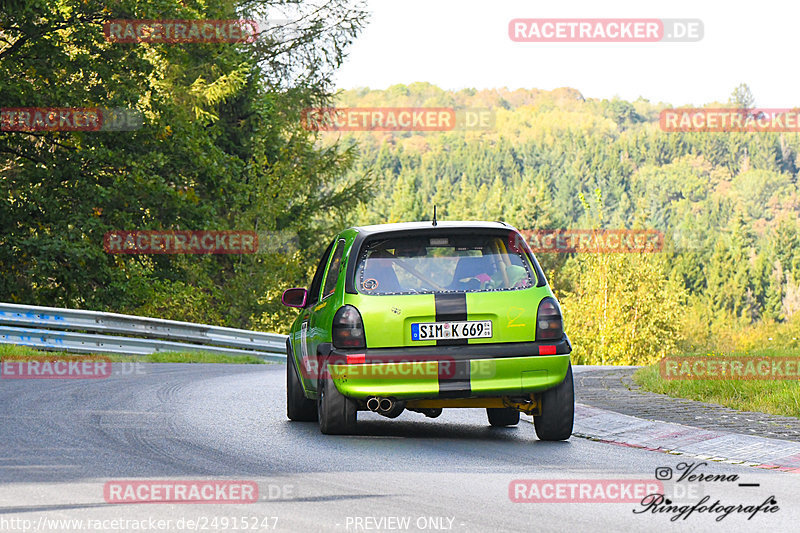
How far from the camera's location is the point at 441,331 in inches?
351

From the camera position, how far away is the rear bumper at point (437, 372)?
8.87 metres

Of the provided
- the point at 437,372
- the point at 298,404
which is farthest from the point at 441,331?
the point at 298,404

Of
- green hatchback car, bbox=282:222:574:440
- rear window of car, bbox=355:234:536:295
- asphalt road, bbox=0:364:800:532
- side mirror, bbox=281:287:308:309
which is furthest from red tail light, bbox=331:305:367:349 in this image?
side mirror, bbox=281:287:308:309

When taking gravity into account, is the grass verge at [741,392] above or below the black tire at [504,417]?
below

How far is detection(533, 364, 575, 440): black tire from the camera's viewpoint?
9.23 metres

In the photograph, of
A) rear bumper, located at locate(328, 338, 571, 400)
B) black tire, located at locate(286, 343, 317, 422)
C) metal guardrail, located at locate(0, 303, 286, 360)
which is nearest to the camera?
rear bumper, located at locate(328, 338, 571, 400)

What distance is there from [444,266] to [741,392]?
4.64 m

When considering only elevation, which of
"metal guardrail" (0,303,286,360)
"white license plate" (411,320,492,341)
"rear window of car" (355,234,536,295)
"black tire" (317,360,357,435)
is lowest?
"metal guardrail" (0,303,286,360)

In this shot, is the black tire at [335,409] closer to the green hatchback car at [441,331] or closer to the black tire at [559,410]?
the green hatchback car at [441,331]

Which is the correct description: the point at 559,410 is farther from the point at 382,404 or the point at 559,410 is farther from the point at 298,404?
the point at 298,404

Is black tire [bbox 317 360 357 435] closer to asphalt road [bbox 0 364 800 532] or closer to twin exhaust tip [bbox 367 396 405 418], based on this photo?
asphalt road [bbox 0 364 800 532]

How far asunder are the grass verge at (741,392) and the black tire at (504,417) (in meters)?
2.41

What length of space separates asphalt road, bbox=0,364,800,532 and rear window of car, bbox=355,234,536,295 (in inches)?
51.2

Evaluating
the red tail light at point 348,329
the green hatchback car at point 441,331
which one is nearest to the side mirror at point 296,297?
the green hatchback car at point 441,331
